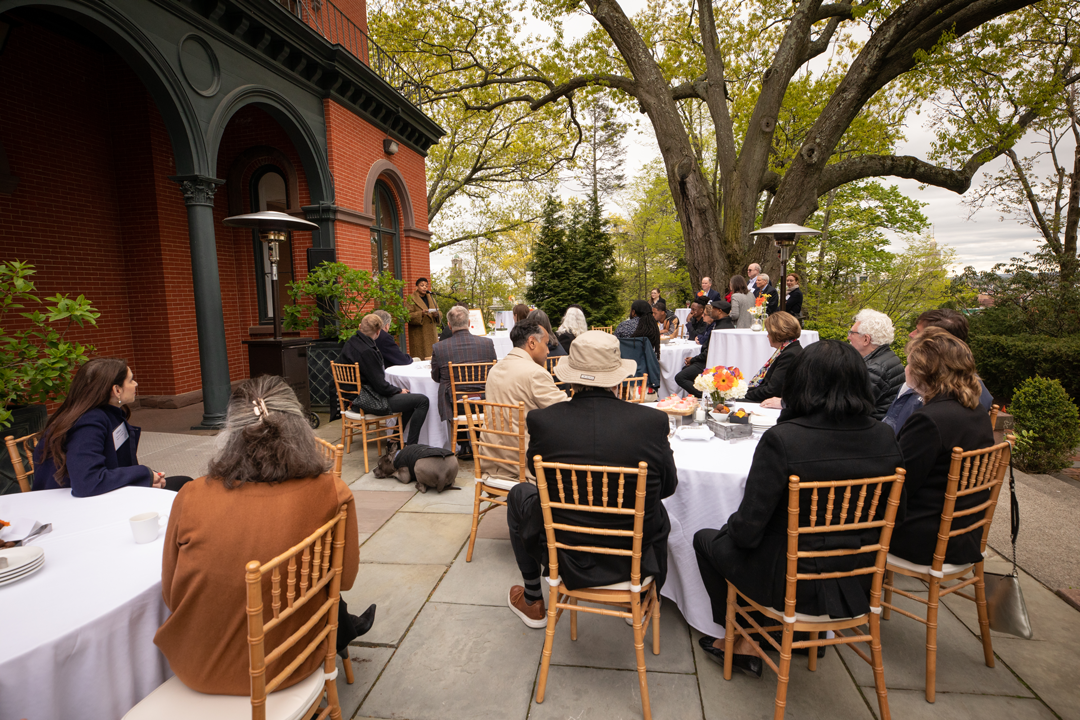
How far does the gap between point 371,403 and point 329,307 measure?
10.7 feet

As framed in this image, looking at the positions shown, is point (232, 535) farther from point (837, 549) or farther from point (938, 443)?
point (938, 443)

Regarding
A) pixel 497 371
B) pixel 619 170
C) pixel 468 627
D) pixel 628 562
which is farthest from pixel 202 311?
pixel 619 170

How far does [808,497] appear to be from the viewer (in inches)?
77.1

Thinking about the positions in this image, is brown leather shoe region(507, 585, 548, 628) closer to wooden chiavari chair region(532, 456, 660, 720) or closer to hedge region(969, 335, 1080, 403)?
wooden chiavari chair region(532, 456, 660, 720)

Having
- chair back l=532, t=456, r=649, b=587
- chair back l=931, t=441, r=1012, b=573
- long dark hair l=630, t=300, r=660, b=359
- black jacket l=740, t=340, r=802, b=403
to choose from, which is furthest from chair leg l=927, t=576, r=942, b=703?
long dark hair l=630, t=300, r=660, b=359

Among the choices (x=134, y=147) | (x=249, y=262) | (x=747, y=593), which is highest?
(x=134, y=147)

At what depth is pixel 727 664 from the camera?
232cm

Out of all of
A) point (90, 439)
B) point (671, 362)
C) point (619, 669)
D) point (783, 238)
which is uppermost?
point (783, 238)

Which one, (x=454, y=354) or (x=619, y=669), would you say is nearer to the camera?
(x=619, y=669)

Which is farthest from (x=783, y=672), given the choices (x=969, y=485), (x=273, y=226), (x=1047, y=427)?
(x=273, y=226)

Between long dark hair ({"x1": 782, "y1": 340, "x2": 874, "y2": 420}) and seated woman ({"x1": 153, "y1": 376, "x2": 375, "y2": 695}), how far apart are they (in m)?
1.71

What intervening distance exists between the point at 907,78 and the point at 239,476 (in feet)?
40.9

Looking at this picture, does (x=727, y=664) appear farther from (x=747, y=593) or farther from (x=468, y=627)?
(x=468, y=627)

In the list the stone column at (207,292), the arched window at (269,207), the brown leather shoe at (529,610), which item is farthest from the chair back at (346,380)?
the arched window at (269,207)
